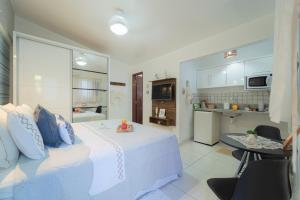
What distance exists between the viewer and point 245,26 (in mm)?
2195

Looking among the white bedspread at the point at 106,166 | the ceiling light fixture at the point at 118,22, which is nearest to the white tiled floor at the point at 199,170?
the white bedspread at the point at 106,166

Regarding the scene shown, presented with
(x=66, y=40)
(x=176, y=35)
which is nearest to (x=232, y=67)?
(x=176, y=35)

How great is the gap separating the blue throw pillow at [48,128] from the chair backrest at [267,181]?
1698 millimetres

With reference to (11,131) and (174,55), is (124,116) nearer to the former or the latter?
(174,55)

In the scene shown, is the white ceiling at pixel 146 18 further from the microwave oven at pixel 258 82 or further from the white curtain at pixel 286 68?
the microwave oven at pixel 258 82

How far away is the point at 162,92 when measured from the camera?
3.73 metres

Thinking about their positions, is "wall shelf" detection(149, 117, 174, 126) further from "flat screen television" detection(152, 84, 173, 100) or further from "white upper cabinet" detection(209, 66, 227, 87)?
"white upper cabinet" detection(209, 66, 227, 87)

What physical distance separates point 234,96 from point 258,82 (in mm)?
721

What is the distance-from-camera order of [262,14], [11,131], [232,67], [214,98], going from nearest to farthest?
[11,131] < [262,14] < [232,67] < [214,98]

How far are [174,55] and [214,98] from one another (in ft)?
5.84

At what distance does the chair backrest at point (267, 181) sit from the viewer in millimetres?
808

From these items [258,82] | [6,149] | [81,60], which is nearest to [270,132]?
[258,82]

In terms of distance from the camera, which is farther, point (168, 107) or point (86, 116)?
point (168, 107)

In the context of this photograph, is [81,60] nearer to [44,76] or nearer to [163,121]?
[44,76]
